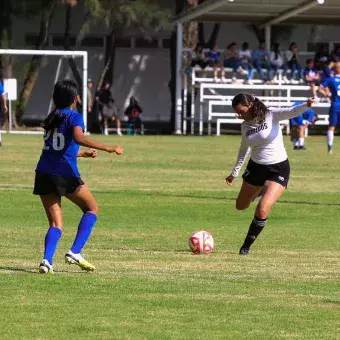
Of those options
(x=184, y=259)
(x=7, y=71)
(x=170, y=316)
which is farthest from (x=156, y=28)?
(x=170, y=316)

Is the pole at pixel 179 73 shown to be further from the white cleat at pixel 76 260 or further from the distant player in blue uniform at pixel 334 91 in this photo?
the white cleat at pixel 76 260

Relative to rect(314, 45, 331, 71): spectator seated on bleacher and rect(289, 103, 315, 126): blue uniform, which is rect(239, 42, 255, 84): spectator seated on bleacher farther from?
rect(289, 103, 315, 126): blue uniform

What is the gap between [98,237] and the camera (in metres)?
14.7

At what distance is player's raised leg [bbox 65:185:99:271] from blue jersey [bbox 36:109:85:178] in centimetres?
23

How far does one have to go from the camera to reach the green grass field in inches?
338

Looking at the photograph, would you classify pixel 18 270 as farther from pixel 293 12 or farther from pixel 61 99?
pixel 293 12

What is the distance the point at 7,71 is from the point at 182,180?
2275cm

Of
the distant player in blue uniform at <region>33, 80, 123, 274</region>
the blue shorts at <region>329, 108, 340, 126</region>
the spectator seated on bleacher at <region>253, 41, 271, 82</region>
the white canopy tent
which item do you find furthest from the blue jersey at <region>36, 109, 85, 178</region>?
the spectator seated on bleacher at <region>253, 41, 271, 82</region>

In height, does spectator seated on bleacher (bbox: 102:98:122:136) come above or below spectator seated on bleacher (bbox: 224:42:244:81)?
below

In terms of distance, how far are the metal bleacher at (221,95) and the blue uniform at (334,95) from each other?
560 inches

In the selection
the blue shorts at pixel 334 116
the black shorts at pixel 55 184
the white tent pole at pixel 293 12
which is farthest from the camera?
the white tent pole at pixel 293 12

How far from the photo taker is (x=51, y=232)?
1098cm

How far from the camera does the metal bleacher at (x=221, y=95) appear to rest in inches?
1759

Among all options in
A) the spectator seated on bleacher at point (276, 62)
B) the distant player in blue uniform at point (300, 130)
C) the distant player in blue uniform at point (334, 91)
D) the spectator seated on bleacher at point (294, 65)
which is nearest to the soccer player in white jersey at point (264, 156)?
the distant player in blue uniform at point (334, 91)
